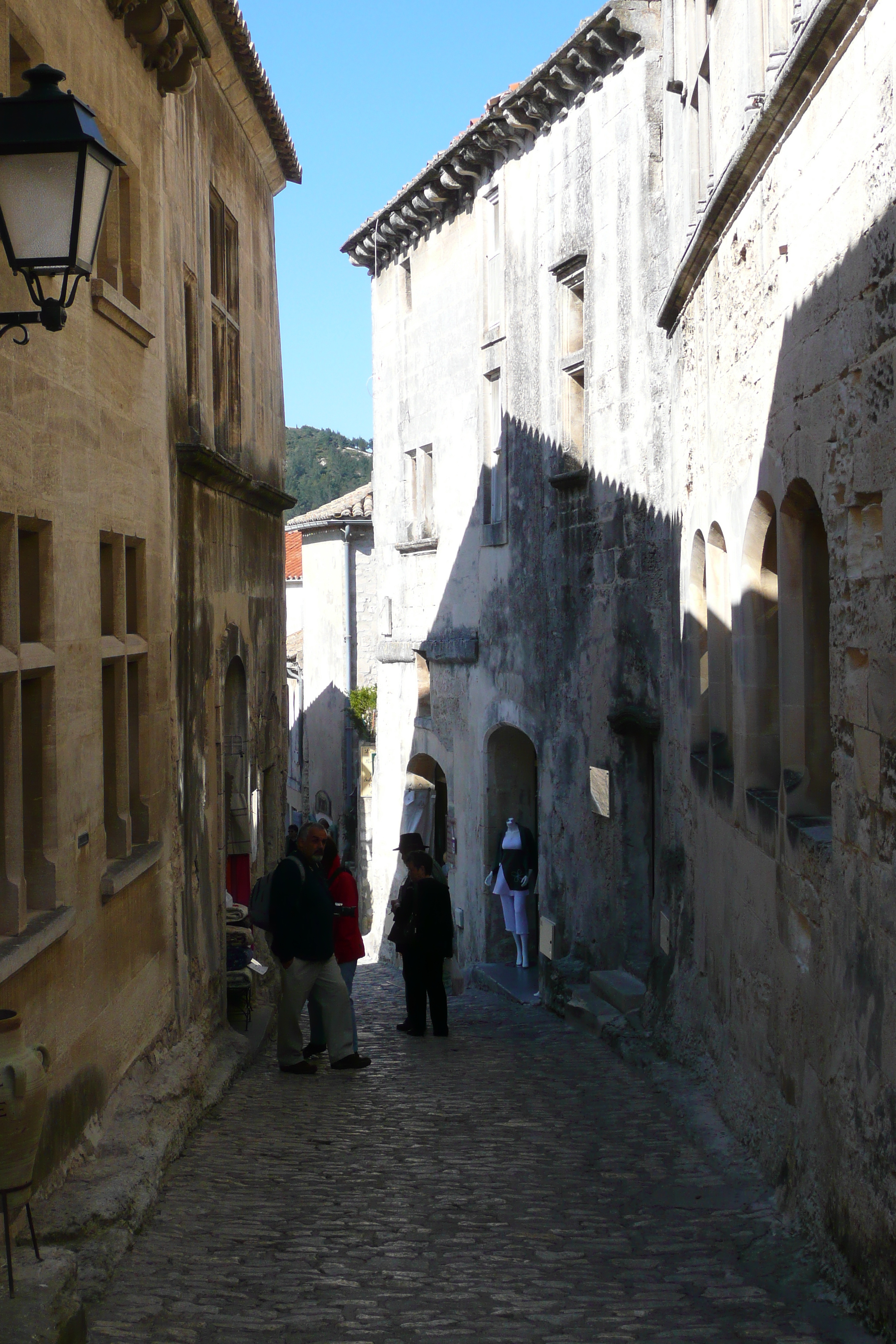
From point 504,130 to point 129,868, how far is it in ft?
35.2

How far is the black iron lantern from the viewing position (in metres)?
3.94

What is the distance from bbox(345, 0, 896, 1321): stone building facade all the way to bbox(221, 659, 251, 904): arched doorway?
314cm

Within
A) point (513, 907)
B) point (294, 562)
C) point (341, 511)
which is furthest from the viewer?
point (294, 562)

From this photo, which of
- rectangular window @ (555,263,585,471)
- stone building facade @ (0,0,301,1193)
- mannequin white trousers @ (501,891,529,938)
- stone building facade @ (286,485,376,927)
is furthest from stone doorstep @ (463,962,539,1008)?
stone building facade @ (286,485,376,927)

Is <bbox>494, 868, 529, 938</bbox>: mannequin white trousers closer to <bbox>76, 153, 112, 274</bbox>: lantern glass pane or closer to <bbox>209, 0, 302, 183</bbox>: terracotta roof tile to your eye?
<bbox>209, 0, 302, 183</bbox>: terracotta roof tile

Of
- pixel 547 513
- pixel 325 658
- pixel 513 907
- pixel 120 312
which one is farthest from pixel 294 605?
pixel 120 312

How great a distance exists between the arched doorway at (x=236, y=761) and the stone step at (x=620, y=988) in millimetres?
3159

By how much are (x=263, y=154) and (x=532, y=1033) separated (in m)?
8.30

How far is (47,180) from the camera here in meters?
4.00

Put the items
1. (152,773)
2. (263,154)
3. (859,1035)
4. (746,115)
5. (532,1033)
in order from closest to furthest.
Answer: (859,1035)
(746,115)
(152,773)
(532,1033)
(263,154)

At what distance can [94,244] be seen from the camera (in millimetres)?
4195

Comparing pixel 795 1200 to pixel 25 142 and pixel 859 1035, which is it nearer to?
pixel 859 1035

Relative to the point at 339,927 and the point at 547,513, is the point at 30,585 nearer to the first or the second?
the point at 339,927

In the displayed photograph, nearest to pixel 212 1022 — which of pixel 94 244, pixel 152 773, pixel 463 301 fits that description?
pixel 152 773
